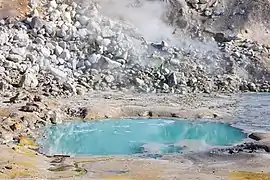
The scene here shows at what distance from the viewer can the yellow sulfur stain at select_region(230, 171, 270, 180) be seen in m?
38.5

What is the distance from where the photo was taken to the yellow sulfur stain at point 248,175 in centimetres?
3852

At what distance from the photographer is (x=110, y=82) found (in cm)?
7350

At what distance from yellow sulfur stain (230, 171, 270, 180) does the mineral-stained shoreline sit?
0.07m

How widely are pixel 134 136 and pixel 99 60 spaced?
23.3 metres

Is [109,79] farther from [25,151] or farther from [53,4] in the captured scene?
[25,151]

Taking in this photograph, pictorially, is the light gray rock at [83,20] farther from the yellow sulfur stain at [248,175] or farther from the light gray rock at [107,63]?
the yellow sulfur stain at [248,175]

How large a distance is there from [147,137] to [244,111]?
16308 millimetres

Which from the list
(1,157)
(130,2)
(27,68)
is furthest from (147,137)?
(130,2)

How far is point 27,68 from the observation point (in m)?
69.5

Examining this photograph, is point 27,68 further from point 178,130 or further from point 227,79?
point 227,79

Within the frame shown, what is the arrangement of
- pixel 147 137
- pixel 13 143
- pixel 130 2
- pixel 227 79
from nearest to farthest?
pixel 13 143
pixel 147 137
pixel 227 79
pixel 130 2

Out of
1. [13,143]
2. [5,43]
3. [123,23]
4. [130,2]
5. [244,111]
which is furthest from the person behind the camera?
[130,2]

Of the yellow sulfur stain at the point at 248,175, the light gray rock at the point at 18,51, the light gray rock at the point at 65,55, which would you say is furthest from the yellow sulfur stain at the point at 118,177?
the light gray rock at the point at 65,55

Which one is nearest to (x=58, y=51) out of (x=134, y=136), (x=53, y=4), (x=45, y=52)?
(x=45, y=52)
